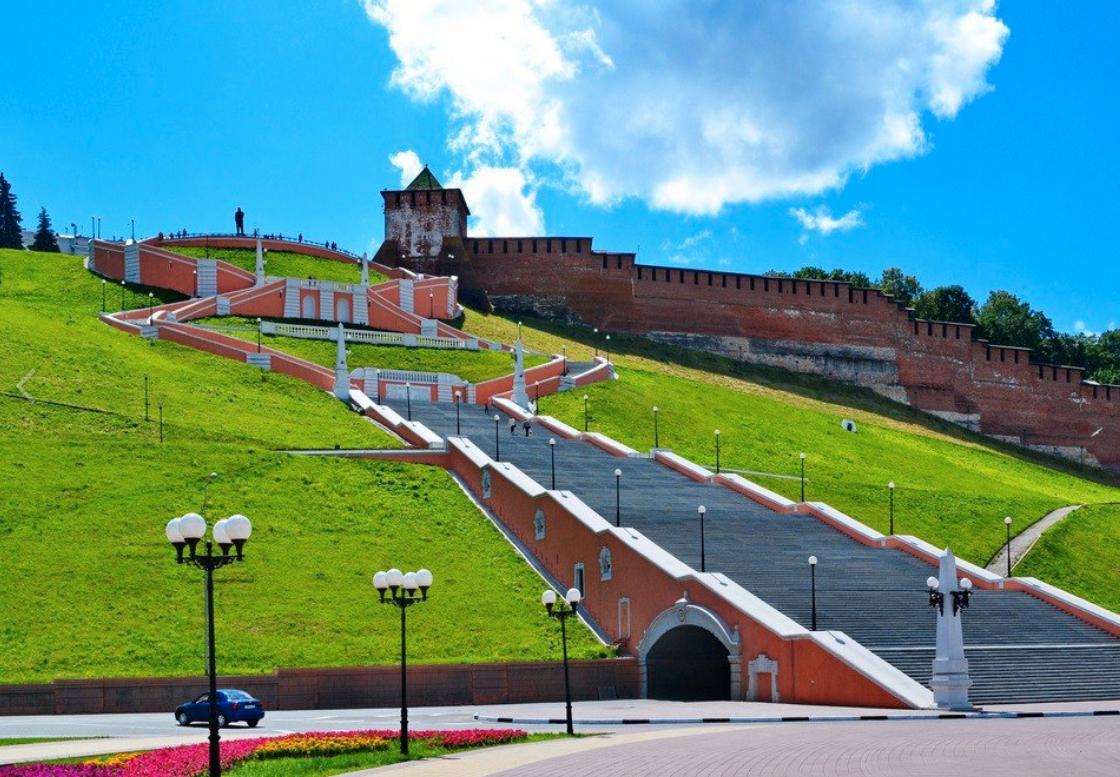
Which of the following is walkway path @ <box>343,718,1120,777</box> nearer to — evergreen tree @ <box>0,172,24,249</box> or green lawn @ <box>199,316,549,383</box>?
green lawn @ <box>199,316,549,383</box>

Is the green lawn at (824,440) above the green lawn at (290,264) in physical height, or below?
below

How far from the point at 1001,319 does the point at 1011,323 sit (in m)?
1.91

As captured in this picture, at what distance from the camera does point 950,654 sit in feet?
79.4

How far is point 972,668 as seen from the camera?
26484 mm

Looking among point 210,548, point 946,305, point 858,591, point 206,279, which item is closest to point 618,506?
point 858,591

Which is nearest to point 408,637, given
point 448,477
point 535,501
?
point 535,501

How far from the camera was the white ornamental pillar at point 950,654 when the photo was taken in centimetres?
2384

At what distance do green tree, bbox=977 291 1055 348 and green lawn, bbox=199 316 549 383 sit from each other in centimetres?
4536

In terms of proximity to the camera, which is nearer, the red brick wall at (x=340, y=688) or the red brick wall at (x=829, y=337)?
the red brick wall at (x=340, y=688)

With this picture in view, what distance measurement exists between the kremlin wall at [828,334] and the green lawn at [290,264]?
6724 mm

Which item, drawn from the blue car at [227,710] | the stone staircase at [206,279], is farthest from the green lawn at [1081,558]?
the stone staircase at [206,279]

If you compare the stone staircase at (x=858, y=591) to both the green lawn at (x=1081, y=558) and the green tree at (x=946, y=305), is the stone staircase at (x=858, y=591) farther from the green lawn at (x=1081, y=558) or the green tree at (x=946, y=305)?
the green tree at (x=946, y=305)

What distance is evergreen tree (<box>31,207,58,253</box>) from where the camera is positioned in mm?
96569

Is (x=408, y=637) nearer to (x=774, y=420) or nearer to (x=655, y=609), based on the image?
(x=655, y=609)
